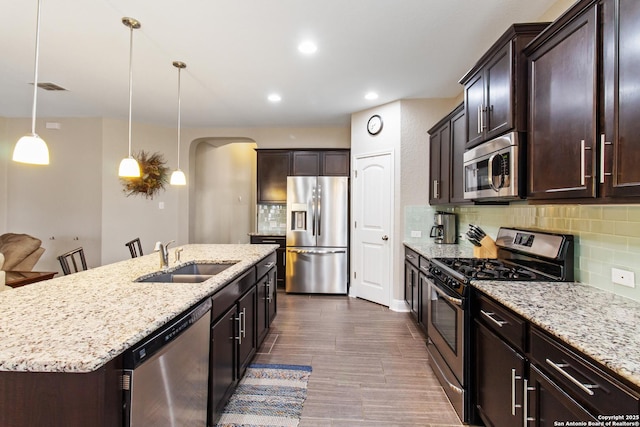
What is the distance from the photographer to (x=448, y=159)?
3260 mm

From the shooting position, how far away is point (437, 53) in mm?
2848

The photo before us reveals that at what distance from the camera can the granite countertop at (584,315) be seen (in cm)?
94

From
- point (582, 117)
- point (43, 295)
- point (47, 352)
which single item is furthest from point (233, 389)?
point (582, 117)

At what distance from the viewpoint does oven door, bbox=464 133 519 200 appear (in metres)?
1.85

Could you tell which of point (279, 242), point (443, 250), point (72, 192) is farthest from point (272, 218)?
point (72, 192)

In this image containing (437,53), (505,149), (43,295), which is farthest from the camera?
(437,53)

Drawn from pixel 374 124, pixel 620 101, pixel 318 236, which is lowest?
pixel 318 236

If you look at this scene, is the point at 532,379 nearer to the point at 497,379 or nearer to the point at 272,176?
the point at 497,379

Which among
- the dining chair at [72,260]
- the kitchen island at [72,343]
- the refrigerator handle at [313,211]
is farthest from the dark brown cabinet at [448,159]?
the dining chair at [72,260]

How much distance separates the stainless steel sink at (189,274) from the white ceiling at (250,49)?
1.91m

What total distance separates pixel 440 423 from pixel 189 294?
5.73ft

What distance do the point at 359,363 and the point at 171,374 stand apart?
1.79 m

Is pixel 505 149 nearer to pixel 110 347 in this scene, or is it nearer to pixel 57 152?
pixel 110 347

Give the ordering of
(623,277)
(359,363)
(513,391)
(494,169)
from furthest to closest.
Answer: (359,363), (494,169), (623,277), (513,391)
